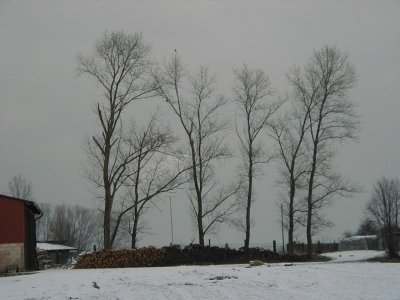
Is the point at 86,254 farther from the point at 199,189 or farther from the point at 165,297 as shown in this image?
the point at 165,297

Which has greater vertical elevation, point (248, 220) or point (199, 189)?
point (199, 189)

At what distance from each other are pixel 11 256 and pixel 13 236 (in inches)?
46.0

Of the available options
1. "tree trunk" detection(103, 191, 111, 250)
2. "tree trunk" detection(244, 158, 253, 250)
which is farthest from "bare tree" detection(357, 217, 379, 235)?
"tree trunk" detection(103, 191, 111, 250)

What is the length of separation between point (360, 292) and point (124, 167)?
2922 centimetres

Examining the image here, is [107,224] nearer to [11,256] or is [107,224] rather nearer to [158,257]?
[11,256]

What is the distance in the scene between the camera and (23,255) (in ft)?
100

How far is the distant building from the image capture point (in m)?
29.1

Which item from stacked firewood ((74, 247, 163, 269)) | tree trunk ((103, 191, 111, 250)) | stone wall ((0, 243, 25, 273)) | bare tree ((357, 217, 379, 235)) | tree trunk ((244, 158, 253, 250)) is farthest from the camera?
bare tree ((357, 217, 379, 235))

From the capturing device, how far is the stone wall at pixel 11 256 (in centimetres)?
2884

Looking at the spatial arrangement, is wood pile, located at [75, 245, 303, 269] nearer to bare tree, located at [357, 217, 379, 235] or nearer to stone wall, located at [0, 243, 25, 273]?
stone wall, located at [0, 243, 25, 273]

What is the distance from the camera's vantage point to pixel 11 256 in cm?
2941

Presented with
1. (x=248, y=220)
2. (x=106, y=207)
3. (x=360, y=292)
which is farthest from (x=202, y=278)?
(x=248, y=220)

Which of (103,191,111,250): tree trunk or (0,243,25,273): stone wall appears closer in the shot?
(0,243,25,273): stone wall

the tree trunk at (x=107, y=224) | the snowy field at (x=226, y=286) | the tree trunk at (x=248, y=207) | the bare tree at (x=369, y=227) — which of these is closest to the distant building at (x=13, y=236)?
the tree trunk at (x=107, y=224)
